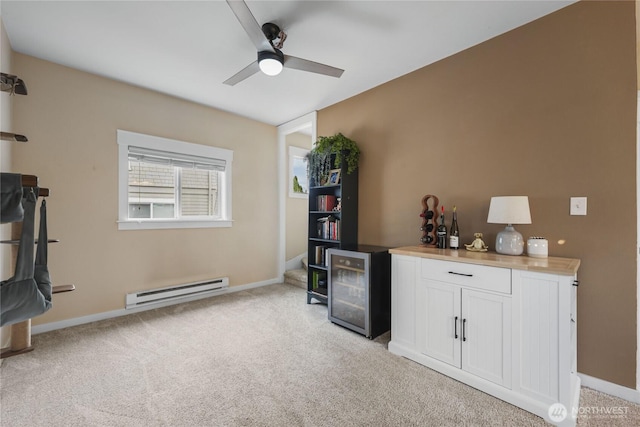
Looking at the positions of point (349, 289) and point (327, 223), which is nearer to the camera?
point (349, 289)

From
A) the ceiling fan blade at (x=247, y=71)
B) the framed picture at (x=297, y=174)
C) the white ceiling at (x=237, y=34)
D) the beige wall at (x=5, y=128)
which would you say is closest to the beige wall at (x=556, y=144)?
the white ceiling at (x=237, y=34)

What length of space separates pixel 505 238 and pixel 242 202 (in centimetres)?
337

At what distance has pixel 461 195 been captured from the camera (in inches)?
101

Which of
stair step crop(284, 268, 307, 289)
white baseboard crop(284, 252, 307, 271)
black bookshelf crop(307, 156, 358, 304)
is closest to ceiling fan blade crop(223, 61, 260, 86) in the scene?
black bookshelf crop(307, 156, 358, 304)

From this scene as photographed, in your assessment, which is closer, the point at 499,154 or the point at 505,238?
the point at 505,238

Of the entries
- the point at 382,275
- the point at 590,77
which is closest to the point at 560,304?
the point at 382,275

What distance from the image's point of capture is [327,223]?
11.5 feet

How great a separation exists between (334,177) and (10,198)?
8.88ft

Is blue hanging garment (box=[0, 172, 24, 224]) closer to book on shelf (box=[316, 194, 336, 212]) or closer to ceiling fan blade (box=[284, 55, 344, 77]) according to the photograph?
ceiling fan blade (box=[284, 55, 344, 77])

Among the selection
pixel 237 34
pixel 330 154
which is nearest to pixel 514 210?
pixel 330 154

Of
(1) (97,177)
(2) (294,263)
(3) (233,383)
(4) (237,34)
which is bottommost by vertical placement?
(3) (233,383)

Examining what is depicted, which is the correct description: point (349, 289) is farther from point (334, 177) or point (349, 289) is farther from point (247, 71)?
point (247, 71)

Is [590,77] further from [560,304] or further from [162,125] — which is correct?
[162,125]

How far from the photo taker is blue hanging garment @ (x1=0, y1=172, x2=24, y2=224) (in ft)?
3.23
